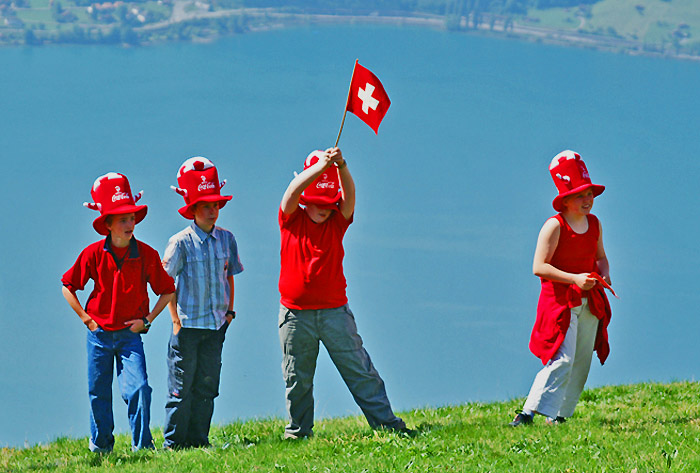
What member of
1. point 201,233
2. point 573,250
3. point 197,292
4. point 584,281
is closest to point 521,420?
point 584,281

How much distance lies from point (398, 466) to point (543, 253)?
1883 mm

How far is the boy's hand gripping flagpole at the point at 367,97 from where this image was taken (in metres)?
7.43

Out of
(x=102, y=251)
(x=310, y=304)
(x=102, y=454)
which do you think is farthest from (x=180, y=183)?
(x=102, y=454)

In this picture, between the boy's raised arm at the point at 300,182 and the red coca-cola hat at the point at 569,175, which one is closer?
the boy's raised arm at the point at 300,182

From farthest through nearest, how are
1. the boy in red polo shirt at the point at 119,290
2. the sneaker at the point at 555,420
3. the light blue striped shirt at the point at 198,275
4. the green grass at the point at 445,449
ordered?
the sneaker at the point at 555,420
the light blue striped shirt at the point at 198,275
the boy in red polo shirt at the point at 119,290
the green grass at the point at 445,449

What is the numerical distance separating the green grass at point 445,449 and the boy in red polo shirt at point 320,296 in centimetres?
35

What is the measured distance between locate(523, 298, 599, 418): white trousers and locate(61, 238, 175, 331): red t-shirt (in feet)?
8.77

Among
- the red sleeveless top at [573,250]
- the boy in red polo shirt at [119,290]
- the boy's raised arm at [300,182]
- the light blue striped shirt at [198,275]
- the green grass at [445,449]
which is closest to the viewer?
the green grass at [445,449]

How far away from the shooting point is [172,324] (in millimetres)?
7617

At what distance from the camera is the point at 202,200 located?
752 cm

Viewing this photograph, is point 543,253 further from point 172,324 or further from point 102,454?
point 102,454

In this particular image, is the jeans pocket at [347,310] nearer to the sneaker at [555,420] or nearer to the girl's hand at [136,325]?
the girl's hand at [136,325]

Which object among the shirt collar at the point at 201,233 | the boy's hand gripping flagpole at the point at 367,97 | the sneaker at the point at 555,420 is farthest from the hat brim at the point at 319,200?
the sneaker at the point at 555,420

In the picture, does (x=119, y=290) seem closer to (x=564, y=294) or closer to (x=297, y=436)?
(x=297, y=436)
